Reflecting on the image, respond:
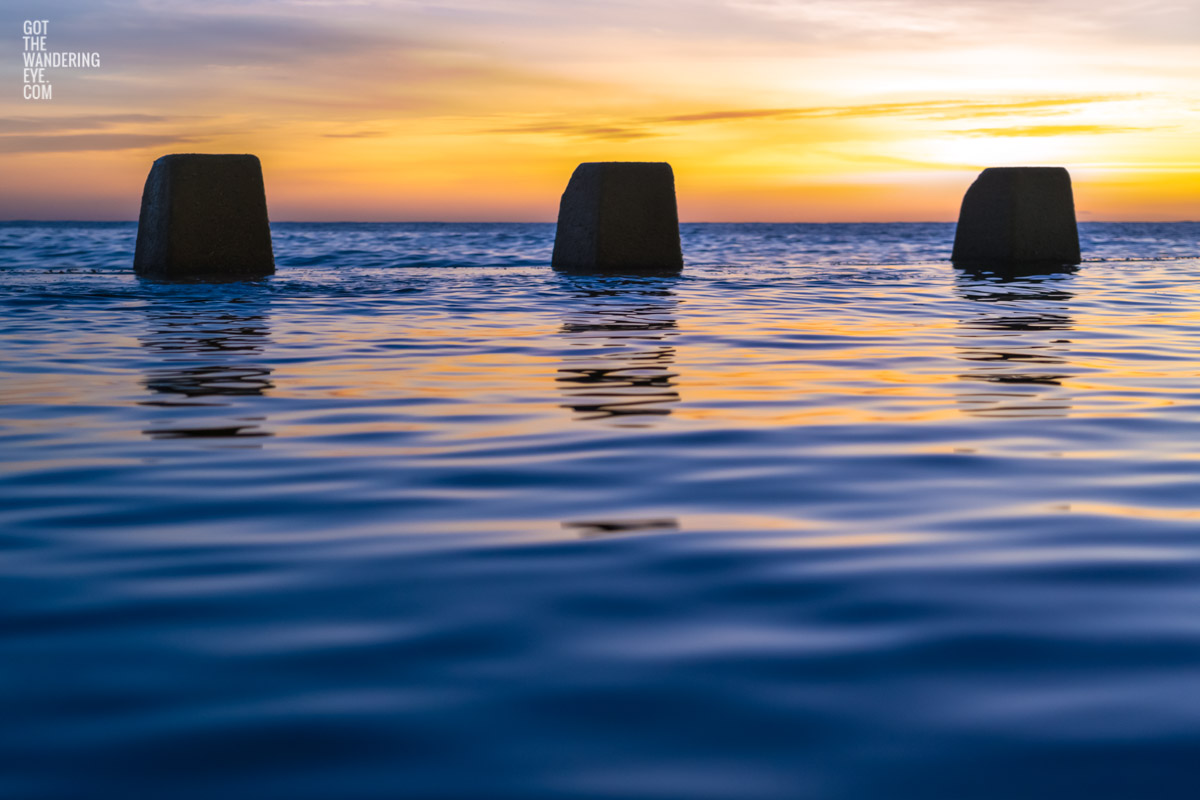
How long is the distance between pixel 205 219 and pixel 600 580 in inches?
476

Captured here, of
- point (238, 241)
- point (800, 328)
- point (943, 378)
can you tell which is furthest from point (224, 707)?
point (238, 241)

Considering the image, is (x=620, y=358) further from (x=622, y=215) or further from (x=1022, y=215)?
(x=1022, y=215)

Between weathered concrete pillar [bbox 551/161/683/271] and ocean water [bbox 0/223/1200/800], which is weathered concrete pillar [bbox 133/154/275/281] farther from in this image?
ocean water [bbox 0/223/1200/800]

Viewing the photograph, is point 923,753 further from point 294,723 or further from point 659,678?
point 294,723

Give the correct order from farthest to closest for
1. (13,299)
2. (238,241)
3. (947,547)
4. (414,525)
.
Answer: (238,241), (13,299), (414,525), (947,547)

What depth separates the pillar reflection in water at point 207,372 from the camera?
4.51 m

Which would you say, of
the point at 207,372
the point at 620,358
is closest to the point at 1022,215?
the point at 620,358

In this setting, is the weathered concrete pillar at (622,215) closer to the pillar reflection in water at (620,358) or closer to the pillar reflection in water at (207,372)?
the pillar reflection in water at (620,358)

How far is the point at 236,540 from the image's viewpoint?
2934 mm

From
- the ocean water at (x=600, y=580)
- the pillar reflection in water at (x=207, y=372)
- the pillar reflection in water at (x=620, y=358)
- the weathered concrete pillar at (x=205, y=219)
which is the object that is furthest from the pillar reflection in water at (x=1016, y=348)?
the weathered concrete pillar at (x=205, y=219)

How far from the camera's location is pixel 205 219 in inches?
537

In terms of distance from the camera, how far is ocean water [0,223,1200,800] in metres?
1.73

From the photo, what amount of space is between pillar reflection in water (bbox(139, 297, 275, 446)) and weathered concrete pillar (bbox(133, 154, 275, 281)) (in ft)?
12.5

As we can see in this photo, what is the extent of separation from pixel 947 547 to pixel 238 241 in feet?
40.1
